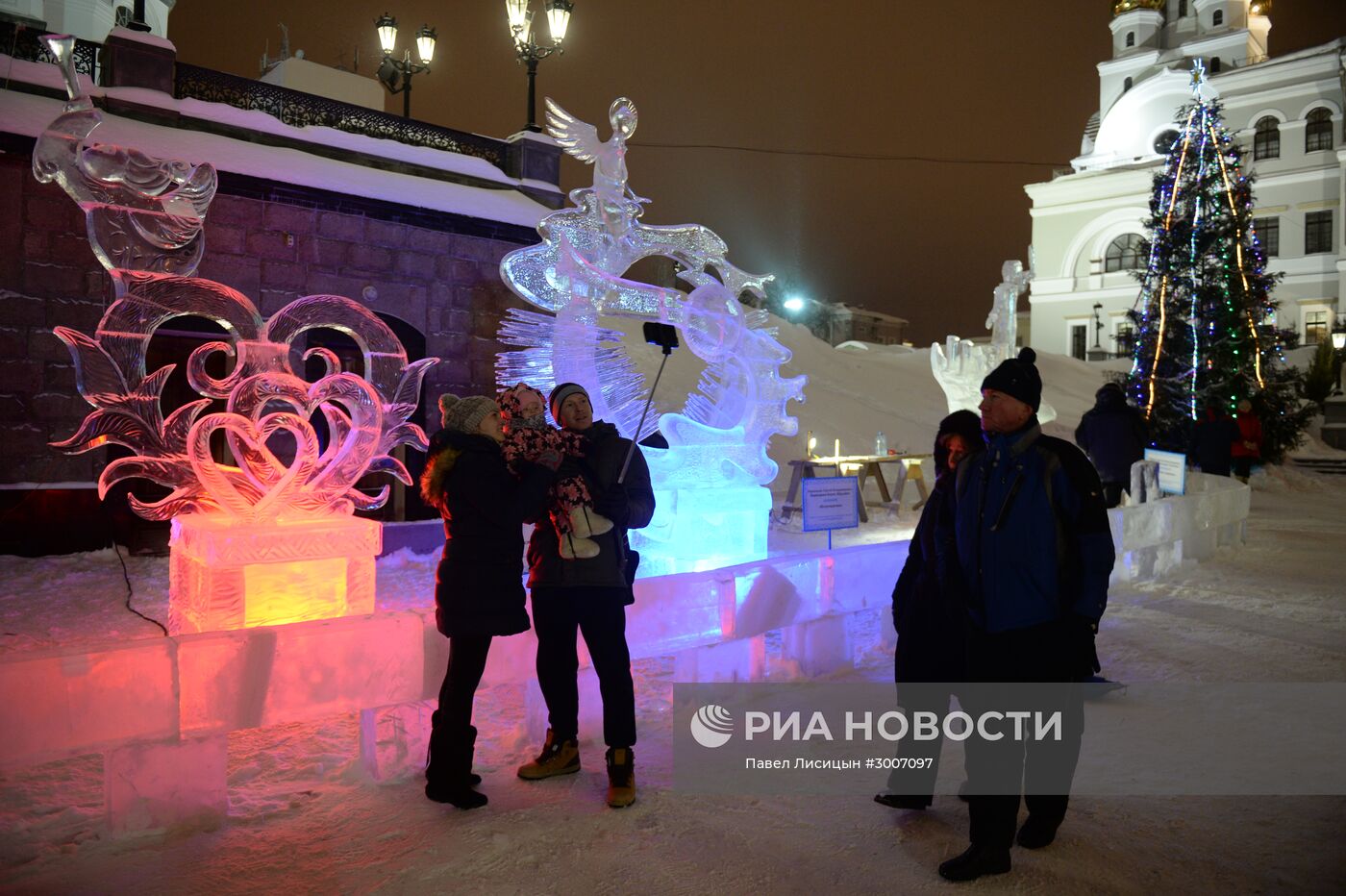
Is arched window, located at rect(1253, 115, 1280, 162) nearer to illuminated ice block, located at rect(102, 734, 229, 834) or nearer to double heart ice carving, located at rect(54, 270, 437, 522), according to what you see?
double heart ice carving, located at rect(54, 270, 437, 522)

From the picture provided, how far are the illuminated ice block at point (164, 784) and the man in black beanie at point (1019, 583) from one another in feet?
8.33

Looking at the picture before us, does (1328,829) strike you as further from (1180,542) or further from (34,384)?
(34,384)

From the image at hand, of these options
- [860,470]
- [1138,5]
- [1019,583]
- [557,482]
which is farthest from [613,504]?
[1138,5]

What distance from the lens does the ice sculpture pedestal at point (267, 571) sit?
479 centimetres

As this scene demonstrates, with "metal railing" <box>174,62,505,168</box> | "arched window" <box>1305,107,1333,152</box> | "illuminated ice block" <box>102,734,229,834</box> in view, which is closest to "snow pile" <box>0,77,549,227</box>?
"metal railing" <box>174,62,505,168</box>

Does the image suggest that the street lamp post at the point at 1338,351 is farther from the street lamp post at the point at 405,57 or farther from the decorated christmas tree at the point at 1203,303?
the street lamp post at the point at 405,57

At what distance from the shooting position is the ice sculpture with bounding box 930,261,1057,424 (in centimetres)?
1170

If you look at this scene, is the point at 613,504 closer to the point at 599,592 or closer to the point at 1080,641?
the point at 599,592

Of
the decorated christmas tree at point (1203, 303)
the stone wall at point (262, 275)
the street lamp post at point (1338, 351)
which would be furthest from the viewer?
the street lamp post at point (1338, 351)

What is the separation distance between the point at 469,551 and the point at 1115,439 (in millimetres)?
7601

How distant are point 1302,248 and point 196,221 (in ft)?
132

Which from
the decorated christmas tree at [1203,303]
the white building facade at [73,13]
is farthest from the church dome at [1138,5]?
the white building facade at [73,13]

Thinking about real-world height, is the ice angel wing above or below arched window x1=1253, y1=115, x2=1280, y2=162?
below

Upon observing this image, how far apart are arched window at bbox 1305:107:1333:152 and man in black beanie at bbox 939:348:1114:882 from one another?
4130 centimetres
